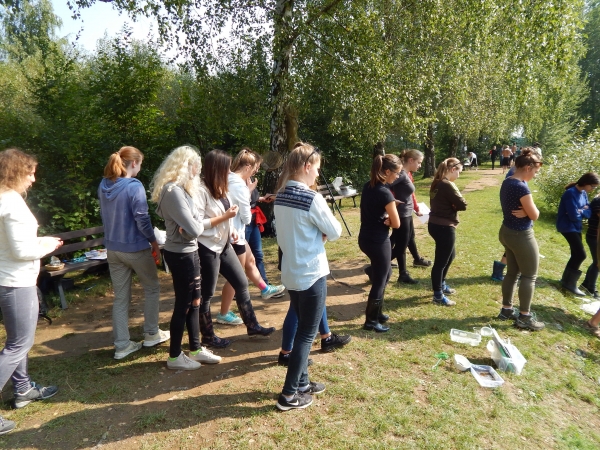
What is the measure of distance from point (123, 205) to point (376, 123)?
5.48 m

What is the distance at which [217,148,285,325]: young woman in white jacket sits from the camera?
392cm

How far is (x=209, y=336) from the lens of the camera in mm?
3859

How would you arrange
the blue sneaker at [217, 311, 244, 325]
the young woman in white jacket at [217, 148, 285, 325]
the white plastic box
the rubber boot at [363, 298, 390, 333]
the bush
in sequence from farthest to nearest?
the bush, the blue sneaker at [217, 311, 244, 325], the rubber boot at [363, 298, 390, 333], the young woman in white jacket at [217, 148, 285, 325], the white plastic box

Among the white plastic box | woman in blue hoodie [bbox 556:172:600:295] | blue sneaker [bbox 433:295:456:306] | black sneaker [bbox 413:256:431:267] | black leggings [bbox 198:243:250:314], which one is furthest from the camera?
black sneaker [bbox 413:256:431:267]

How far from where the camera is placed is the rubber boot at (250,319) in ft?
12.9

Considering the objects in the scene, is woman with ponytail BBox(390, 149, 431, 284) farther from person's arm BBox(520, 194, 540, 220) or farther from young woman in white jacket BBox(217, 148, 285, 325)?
young woman in white jacket BBox(217, 148, 285, 325)

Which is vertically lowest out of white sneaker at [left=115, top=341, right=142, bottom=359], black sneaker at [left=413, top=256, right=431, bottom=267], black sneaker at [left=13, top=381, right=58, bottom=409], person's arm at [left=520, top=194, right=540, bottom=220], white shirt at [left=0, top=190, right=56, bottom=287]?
black sneaker at [left=13, top=381, right=58, bottom=409]

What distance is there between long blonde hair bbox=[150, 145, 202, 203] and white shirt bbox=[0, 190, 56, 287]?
871 mm

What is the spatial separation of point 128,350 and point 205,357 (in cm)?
87

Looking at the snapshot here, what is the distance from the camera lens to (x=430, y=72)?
336 inches

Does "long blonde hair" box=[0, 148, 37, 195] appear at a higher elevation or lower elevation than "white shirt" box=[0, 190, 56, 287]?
higher

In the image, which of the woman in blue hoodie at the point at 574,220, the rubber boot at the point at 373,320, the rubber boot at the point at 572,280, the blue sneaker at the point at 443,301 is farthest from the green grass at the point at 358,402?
the woman in blue hoodie at the point at 574,220

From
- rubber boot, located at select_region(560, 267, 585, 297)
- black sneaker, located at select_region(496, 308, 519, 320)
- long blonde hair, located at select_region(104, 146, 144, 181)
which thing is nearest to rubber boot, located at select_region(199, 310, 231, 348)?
long blonde hair, located at select_region(104, 146, 144, 181)

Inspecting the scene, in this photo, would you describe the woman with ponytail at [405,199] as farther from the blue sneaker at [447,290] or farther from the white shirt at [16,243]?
the white shirt at [16,243]
